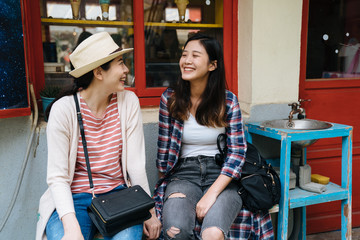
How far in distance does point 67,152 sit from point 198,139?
0.80m

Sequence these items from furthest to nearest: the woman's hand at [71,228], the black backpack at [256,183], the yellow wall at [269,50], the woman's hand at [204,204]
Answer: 1. the yellow wall at [269,50]
2. the black backpack at [256,183]
3. the woman's hand at [204,204]
4. the woman's hand at [71,228]

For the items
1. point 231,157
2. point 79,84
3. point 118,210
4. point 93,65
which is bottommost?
point 118,210

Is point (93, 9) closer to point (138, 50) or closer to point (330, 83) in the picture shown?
point (138, 50)

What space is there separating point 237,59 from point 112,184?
1.44m

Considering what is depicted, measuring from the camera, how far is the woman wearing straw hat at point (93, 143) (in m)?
1.68

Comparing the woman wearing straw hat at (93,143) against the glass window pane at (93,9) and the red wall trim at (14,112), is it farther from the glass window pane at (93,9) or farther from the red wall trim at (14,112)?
the glass window pane at (93,9)

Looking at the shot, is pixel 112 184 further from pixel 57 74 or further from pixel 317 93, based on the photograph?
pixel 317 93

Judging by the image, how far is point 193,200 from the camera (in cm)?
196

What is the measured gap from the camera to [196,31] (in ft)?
9.12

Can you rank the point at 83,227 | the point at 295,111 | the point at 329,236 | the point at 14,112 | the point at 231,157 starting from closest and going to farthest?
the point at 83,227
the point at 14,112
the point at 231,157
the point at 295,111
the point at 329,236

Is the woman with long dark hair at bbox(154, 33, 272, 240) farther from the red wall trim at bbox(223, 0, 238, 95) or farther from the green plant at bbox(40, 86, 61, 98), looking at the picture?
the green plant at bbox(40, 86, 61, 98)

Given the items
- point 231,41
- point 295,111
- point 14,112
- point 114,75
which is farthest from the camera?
point 231,41

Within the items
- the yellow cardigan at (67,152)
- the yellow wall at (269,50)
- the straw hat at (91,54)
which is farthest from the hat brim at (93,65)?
the yellow wall at (269,50)

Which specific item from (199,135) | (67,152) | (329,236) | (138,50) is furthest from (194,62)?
(329,236)
